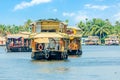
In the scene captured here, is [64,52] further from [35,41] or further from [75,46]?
[75,46]

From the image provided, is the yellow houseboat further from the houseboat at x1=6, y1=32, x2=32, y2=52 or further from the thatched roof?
the houseboat at x1=6, y1=32, x2=32, y2=52

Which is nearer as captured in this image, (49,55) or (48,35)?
(48,35)

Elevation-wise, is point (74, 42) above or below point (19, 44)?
above

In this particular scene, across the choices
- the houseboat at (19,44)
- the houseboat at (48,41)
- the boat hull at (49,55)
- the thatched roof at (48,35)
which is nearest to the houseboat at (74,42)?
the houseboat at (48,41)

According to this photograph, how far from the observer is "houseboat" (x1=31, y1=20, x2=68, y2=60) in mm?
59594

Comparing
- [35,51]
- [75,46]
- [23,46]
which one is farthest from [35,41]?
[23,46]

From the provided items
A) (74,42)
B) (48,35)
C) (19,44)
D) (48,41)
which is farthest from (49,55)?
(19,44)

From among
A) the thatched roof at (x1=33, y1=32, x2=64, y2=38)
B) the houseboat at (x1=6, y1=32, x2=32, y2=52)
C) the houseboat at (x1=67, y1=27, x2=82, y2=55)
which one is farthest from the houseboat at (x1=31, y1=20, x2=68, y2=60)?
the houseboat at (x1=6, y1=32, x2=32, y2=52)

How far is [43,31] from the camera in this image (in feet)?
209

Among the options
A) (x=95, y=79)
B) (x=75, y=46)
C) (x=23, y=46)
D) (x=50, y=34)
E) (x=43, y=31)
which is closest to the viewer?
(x=95, y=79)

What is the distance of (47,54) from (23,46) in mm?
42849

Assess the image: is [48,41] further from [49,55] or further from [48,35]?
[49,55]

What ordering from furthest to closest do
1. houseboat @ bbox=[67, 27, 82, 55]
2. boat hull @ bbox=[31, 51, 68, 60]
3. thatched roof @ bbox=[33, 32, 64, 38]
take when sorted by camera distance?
houseboat @ bbox=[67, 27, 82, 55], boat hull @ bbox=[31, 51, 68, 60], thatched roof @ bbox=[33, 32, 64, 38]

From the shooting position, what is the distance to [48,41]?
59656 mm
